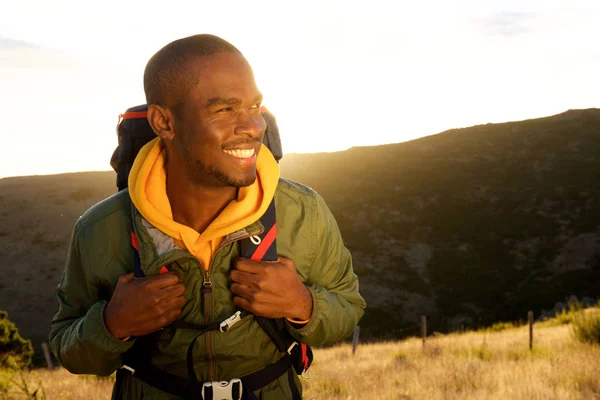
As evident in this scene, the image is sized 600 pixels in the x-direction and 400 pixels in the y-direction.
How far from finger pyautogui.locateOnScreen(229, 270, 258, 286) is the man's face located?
0.99ft

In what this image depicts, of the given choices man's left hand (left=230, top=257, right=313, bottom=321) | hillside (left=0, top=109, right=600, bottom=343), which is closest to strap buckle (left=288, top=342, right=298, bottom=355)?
man's left hand (left=230, top=257, right=313, bottom=321)

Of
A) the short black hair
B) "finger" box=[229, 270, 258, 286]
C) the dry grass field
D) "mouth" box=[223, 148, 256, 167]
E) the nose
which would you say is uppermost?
the short black hair

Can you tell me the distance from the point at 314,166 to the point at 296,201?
6351 centimetres

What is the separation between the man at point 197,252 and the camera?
1942 millimetres

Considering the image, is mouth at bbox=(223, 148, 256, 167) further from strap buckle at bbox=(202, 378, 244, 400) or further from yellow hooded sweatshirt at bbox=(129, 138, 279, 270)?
strap buckle at bbox=(202, 378, 244, 400)

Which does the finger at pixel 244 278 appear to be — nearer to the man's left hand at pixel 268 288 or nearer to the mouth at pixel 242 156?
the man's left hand at pixel 268 288

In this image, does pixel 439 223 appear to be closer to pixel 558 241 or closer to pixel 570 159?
pixel 558 241

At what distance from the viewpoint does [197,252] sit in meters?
2.08

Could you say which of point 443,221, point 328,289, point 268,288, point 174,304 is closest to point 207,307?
point 174,304

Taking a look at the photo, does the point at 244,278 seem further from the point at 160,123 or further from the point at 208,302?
the point at 160,123

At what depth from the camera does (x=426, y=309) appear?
120ft

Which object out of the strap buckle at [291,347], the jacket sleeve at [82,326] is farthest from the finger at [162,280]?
the strap buckle at [291,347]

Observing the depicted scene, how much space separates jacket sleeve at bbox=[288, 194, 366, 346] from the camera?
2037 millimetres

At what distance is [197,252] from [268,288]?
1.07 ft
